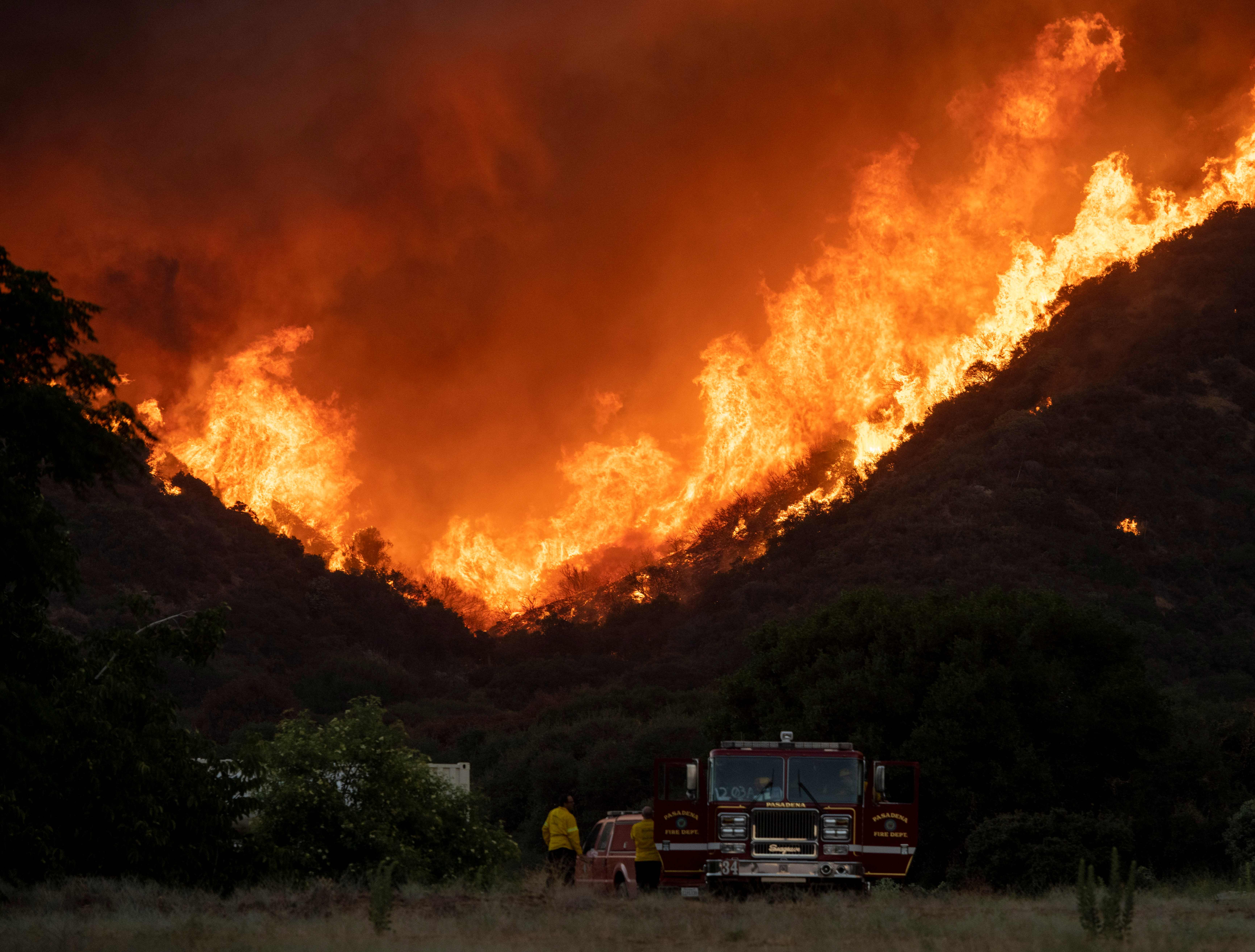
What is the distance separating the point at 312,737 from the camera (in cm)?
2777

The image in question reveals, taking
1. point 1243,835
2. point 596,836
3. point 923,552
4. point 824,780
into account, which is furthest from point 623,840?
point 923,552

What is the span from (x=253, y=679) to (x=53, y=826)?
245 ft

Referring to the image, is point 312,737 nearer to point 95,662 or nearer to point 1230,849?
point 95,662

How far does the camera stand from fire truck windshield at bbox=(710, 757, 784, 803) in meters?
22.8

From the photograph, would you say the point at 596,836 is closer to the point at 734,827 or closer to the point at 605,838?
the point at 605,838

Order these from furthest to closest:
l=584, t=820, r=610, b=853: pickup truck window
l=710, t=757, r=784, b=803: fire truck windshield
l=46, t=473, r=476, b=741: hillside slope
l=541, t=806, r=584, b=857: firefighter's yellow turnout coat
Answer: l=46, t=473, r=476, b=741: hillside slope, l=584, t=820, r=610, b=853: pickup truck window, l=541, t=806, r=584, b=857: firefighter's yellow turnout coat, l=710, t=757, r=784, b=803: fire truck windshield

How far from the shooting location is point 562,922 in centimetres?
1777

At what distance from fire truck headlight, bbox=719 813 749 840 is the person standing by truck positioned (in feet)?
4.67

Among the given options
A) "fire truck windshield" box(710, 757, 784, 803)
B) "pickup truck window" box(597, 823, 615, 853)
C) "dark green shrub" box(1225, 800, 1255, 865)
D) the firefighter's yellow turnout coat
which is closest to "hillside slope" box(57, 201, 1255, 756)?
"dark green shrub" box(1225, 800, 1255, 865)

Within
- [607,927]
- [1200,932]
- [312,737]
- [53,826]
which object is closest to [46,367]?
[53,826]

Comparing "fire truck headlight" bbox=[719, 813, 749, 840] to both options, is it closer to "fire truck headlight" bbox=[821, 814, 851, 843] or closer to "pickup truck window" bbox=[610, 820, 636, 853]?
"fire truck headlight" bbox=[821, 814, 851, 843]

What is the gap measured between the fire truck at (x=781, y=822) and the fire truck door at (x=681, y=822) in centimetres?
2

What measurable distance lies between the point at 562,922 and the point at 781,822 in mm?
5895

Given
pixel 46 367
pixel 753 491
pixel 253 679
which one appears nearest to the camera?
pixel 46 367
